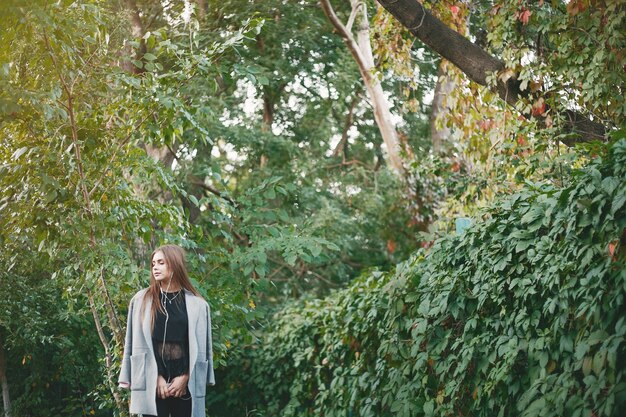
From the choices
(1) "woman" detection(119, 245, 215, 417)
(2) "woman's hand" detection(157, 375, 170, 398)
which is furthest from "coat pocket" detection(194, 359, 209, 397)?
(2) "woman's hand" detection(157, 375, 170, 398)

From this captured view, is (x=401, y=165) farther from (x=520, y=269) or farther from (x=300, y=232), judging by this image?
(x=520, y=269)

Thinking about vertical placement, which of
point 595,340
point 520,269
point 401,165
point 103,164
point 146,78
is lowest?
point 595,340

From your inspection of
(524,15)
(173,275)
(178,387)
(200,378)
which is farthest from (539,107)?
(178,387)

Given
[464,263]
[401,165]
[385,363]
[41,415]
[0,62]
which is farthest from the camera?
[401,165]

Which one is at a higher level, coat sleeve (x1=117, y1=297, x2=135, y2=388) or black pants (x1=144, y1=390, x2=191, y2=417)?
coat sleeve (x1=117, y1=297, x2=135, y2=388)

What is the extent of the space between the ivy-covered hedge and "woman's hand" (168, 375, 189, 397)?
Result: 5.33ft

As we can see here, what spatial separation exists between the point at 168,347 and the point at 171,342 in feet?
0.13

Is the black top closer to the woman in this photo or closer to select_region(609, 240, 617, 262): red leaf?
the woman

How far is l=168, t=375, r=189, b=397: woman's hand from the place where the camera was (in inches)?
228

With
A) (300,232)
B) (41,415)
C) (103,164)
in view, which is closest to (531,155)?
(300,232)

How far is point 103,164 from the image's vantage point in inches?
280

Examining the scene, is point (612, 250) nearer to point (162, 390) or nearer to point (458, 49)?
point (162, 390)

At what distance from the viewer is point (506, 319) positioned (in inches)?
215

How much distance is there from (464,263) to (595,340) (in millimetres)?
1939
